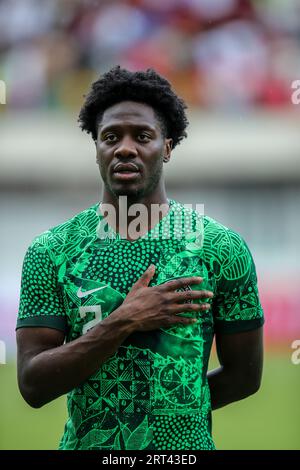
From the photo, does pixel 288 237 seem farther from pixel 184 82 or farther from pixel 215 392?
pixel 215 392

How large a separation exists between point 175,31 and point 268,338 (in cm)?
594

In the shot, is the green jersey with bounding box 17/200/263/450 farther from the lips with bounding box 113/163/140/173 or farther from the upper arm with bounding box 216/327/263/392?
the lips with bounding box 113/163/140/173

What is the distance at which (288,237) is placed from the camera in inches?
620

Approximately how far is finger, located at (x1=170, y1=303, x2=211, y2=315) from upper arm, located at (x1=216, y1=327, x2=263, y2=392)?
0.21 m

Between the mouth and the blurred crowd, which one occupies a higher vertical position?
the blurred crowd

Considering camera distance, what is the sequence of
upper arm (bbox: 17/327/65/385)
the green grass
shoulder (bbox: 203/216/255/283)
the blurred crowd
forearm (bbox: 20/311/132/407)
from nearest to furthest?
forearm (bbox: 20/311/132/407) < upper arm (bbox: 17/327/65/385) < shoulder (bbox: 203/216/255/283) < the green grass < the blurred crowd

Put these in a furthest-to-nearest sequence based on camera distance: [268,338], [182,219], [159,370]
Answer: [268,338], [182,219], [159,370]

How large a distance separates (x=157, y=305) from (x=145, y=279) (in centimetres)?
11

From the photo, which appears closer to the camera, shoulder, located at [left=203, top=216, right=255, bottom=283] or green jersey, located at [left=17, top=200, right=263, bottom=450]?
green jersey, located at [left=17, top=200, right=263, bottom=450]

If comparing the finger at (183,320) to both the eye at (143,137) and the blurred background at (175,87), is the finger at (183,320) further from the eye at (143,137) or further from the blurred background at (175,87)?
the blurred background at (175,87)

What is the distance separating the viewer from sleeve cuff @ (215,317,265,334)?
2.96 metres

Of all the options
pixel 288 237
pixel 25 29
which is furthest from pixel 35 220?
pixel 288 237

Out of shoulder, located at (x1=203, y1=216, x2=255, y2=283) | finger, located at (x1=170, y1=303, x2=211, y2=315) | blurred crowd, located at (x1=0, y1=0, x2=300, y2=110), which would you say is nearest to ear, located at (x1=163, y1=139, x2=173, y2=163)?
shoulder, located at (x1=203, y1=216, x2=255, y2=283)
